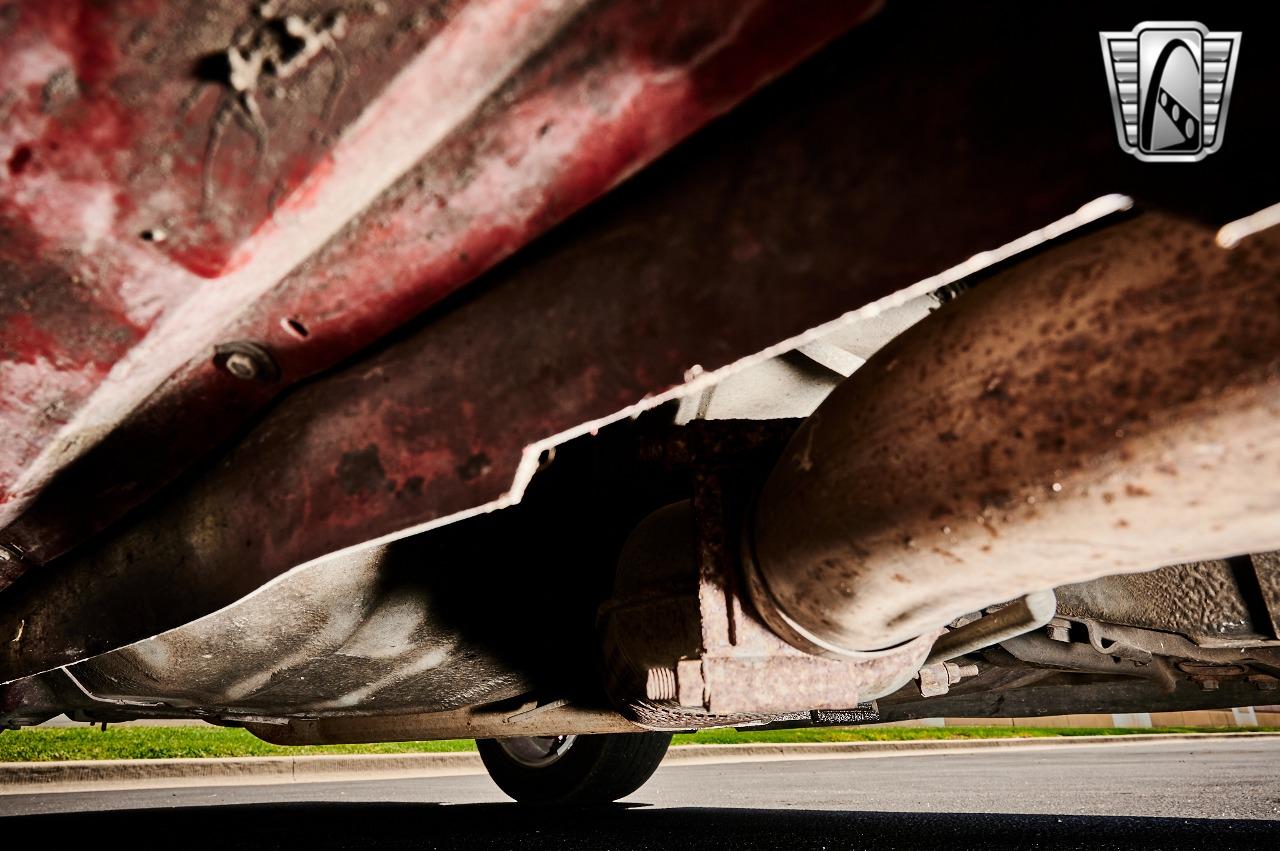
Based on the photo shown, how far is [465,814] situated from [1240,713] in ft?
66.2

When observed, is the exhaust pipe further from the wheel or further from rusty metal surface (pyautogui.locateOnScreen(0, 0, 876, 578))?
the wheel

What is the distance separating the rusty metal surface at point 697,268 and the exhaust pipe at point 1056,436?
89 mm

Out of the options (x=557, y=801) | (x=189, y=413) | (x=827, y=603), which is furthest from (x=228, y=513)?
(x=557, y=801)

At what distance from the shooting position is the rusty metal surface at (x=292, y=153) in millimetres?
492

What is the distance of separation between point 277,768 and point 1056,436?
6099 millimetres

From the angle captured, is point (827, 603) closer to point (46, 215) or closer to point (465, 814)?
point (46, 215)

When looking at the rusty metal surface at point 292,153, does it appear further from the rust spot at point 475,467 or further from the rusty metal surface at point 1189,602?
the rusty metal surface at point 1189,602

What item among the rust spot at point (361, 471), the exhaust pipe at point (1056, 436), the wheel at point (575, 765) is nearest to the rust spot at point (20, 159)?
the rust spot at point (361, 471)

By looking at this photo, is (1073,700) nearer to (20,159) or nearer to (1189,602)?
(1189,602)

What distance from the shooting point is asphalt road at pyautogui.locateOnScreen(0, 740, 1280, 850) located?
1.84 metres

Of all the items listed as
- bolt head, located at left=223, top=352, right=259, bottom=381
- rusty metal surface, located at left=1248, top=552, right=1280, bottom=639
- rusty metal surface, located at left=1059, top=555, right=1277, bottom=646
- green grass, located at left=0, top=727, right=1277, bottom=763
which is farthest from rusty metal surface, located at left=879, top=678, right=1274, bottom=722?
green grass, located at left=0, top=727, right=1277, bottom=763

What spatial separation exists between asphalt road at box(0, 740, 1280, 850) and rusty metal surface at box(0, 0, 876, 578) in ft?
4.99

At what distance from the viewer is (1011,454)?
654 millimetres

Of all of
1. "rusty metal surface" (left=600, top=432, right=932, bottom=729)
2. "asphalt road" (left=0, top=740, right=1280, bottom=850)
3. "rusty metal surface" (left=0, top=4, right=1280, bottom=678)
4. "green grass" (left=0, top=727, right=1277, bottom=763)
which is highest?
"rusty metal surface" (left=0, top=4, right=1280, bottom=678)
